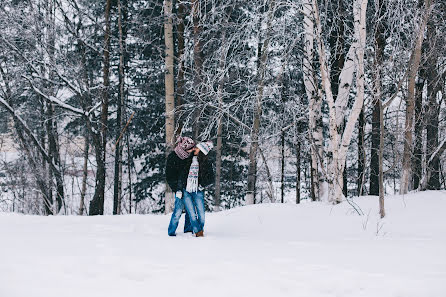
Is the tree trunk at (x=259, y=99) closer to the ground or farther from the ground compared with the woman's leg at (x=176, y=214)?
farther from the ground

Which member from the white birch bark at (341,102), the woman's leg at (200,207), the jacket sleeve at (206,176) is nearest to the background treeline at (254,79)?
the white birch bark at (341,102)

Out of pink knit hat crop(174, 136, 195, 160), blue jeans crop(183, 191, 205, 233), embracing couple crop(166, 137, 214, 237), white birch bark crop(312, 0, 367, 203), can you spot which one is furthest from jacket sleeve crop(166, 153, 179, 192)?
white birch bark crop(312, 0, 367, 203)

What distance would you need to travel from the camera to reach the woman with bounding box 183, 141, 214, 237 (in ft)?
20.8

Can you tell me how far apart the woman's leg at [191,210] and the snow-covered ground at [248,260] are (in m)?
0.58

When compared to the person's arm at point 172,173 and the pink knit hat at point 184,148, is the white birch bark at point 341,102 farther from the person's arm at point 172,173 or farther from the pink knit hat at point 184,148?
the person's arm at point 172,173

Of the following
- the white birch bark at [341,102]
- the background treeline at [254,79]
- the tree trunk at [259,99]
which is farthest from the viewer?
the tree trunk at [259,99]

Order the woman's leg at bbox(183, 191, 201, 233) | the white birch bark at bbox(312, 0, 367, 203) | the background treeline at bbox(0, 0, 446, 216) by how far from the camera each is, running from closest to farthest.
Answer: the woman's leg at bbox(183, 191, 201, 233) → the white birch bark at bbox(312, 0, 367, 203) → the background treeline at bbox(0, 0, 446, 216)

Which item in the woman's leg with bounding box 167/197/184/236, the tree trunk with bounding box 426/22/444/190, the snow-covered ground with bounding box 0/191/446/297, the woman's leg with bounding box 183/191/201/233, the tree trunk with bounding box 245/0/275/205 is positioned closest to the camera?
the snow-covered ground with bounding box 0/191/446/297

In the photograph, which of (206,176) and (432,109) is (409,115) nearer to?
(432,109)

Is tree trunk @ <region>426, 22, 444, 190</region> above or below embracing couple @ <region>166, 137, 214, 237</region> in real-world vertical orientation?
above

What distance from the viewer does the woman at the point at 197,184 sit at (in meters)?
6.34

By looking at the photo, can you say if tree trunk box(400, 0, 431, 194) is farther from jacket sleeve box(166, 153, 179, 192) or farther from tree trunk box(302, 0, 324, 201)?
jacket sleeve box(166, 153, 179, 192)

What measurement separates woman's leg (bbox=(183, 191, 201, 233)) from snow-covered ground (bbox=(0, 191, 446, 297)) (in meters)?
0.58

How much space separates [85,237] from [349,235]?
4.17m
